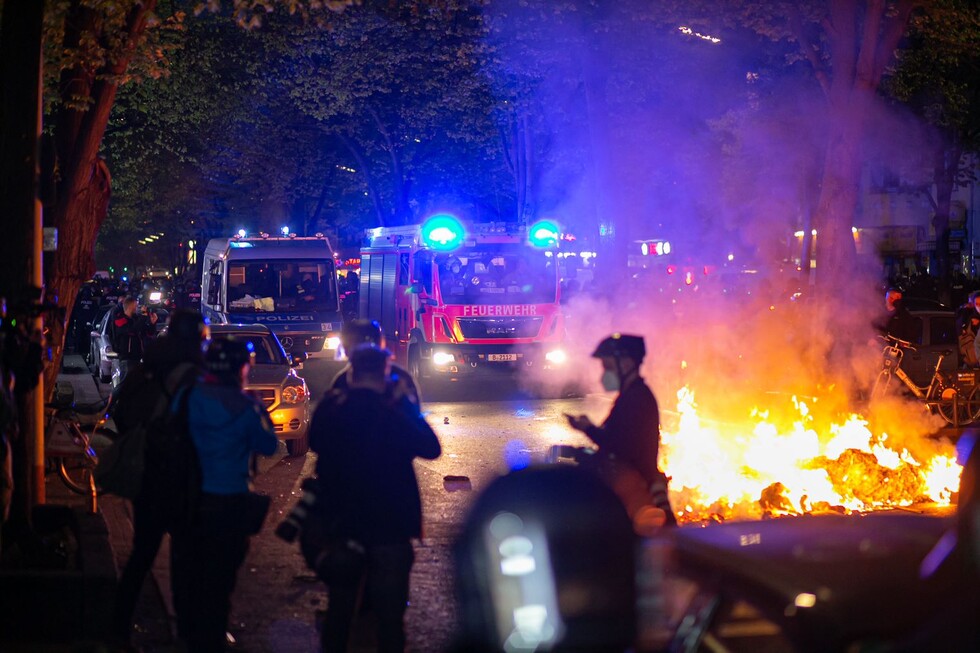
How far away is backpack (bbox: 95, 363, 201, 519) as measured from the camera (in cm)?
514

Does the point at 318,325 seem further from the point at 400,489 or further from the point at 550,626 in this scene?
the point at 550,626

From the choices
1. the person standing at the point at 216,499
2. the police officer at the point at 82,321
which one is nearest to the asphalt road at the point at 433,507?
the person standing at the point at 216,499

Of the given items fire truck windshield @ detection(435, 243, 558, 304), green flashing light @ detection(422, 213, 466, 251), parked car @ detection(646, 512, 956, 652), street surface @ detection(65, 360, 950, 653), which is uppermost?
green flashing light @ detection(422, 213, 466, 251)

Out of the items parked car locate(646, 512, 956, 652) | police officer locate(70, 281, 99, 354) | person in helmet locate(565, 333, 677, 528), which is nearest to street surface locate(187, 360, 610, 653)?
person in helmet locate(565, 333, 677, 528)

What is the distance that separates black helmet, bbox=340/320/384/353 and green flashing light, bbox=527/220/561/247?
13.9 metres

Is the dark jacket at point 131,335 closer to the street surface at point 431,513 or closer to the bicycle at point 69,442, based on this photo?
the street surface at point 431,513

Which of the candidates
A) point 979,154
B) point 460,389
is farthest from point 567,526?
point 979,154

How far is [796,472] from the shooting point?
977 centimetres

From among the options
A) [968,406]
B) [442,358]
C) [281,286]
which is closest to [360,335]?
[968,406]

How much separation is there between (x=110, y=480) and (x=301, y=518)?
110 centimetres

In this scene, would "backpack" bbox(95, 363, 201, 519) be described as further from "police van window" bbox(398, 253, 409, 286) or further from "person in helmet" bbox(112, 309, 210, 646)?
"police van window" bbox(398, 253, 409, 286)

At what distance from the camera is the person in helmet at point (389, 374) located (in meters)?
5.11

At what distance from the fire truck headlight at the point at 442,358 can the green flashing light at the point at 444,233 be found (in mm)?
1854

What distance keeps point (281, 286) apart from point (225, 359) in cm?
1652
